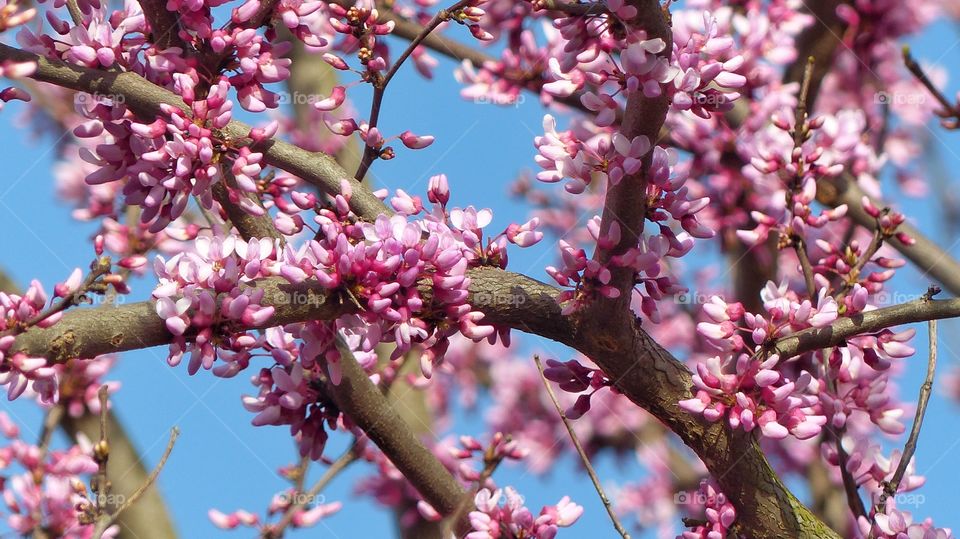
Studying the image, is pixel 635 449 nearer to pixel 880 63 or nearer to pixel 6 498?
pixel 880 63

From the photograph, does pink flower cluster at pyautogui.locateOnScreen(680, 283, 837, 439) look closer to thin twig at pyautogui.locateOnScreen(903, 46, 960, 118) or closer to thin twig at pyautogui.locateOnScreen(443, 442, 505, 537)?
thin twig at pyautogui.locateOnScreen(903, 46, 960, 118)

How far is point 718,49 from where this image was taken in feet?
7.03

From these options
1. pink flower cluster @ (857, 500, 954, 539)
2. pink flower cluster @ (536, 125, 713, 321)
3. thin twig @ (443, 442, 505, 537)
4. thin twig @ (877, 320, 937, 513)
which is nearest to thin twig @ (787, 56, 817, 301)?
thin twig @ (877, 320, 937, 513)

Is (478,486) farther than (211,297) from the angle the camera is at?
Yes

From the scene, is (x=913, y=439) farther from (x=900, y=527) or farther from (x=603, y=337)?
(x=603, y=337)

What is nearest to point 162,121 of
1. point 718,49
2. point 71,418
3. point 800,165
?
point 718,49

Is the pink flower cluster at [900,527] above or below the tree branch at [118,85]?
above

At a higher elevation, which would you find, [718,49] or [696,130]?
[696,130]

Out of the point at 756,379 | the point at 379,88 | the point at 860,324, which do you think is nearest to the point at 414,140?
the point at 379,88

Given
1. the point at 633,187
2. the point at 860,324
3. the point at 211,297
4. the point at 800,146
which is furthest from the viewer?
the point at 800,146

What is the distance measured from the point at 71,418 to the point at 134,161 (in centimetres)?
272

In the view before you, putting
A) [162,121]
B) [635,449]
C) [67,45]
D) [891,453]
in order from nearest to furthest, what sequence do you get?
[162,121] → [67,45] → [891,453] → [635,449]

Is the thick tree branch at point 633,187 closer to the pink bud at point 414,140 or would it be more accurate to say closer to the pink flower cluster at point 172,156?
the pink bud at point 414,140

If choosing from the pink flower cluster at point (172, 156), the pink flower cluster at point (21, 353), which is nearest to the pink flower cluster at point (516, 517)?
the pink flower cluster at point (172, 156)
